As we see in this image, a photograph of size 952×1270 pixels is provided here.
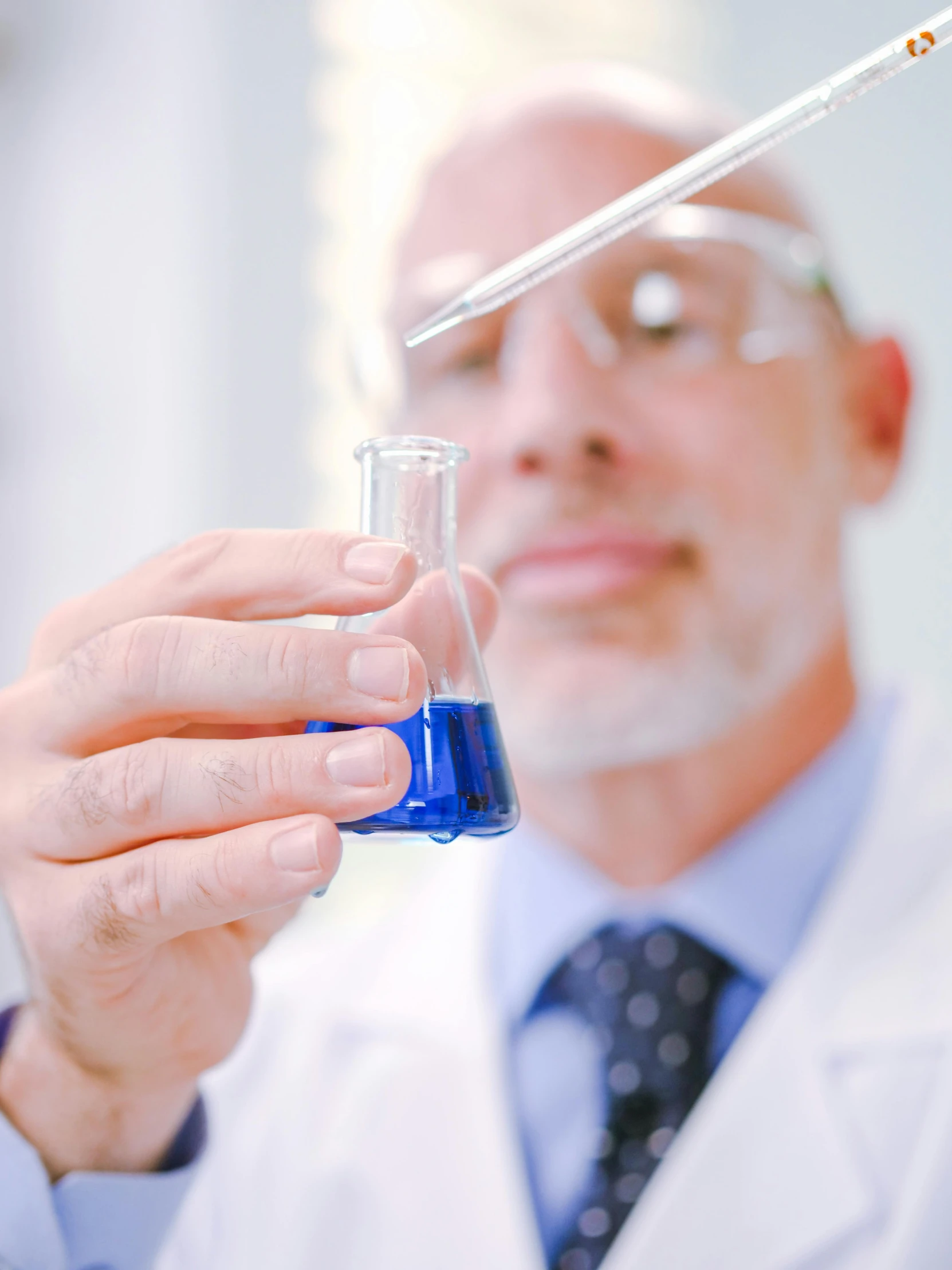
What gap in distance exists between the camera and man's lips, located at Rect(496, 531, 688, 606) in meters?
1.31

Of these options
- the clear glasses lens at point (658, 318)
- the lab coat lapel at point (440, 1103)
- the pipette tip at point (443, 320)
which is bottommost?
the lab coat lapel at point (440, 1103)

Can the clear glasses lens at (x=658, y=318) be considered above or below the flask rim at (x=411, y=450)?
above

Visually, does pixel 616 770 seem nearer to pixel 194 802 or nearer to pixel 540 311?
pixel 540 311

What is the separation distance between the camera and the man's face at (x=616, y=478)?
131 centimetres

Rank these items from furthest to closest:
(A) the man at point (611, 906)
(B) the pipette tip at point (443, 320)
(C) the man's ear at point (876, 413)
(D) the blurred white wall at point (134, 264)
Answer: (D) the blurred white wall at point (134, 264) < (C) the man's ear at point (876, 413) < (A) the man at point (611, 906) < (B) the pipette tip at point (443, 320)

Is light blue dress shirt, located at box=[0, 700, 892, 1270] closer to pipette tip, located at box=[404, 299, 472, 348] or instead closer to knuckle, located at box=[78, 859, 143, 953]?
knuckle, located at box=[78, 859, 143, 953]

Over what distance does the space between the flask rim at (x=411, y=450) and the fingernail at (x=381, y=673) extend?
0.12m

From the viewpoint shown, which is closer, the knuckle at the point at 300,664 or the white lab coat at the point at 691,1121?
the knuckle at the point at 300,664

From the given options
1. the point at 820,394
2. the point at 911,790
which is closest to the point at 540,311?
the point at 820,394

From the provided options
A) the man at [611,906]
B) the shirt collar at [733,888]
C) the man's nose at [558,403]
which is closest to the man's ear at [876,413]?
the man at [611,906]

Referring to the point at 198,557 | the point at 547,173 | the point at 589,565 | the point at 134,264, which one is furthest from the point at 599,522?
the point at 134,264

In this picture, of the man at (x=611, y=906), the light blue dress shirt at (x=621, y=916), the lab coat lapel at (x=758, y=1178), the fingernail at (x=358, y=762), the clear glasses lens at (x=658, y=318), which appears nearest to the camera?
the fingernail at (x=358, y=762)

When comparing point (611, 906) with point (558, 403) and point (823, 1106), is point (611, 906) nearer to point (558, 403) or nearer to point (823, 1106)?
point (823, 1106)

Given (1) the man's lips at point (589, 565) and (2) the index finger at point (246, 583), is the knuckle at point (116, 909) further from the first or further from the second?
(1) the man's lips at point (589, 565)
